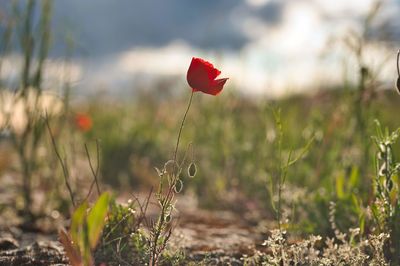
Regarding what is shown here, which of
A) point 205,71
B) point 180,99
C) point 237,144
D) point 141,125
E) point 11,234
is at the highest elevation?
point 180,99

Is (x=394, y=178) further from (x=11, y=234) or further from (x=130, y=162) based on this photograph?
(x=130, y=162)

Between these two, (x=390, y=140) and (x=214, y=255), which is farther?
(x=214, y=255)

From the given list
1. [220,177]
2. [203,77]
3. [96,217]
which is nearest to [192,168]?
[203,77]

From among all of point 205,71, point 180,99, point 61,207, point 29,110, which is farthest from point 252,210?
point 180,99

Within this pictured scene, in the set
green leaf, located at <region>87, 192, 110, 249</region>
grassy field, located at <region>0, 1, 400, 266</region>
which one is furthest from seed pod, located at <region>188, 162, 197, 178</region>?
green leaf, located at <region>87, 192, 110, 249</region>

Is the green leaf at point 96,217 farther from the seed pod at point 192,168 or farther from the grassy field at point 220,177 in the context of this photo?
the seed pod at point 192,168

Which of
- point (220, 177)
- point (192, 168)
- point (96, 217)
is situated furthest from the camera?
point (220, 177)

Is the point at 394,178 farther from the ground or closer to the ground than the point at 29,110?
closer to the ground

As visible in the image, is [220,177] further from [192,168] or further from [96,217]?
[96,217]
